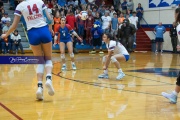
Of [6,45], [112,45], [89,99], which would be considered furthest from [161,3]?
[89,99]

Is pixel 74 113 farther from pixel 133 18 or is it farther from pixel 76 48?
pixel 133 18

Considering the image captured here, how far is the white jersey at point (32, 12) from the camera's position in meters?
6.04

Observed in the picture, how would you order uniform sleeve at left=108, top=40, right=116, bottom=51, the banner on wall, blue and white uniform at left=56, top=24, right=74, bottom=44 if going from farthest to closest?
the banner on wall
blue and white uniform at left=56, top=24, right=74, bottom=44
uniform sleeve at left=108, top=40, right=116, bottom=51

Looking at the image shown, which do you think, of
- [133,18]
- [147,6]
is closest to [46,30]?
[133,18]

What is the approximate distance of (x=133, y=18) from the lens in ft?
72.7

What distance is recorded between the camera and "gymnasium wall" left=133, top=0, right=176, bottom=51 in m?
22.2

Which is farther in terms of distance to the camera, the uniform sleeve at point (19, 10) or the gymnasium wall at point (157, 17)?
the gymnasium wall at point (157, 17)

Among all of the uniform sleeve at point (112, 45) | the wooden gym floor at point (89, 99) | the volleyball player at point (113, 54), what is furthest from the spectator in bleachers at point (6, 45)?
the uniform sleeve at point (112, 45)

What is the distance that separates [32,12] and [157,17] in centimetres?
1822

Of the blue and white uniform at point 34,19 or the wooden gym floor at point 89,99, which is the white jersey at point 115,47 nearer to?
the wooden gym floor at point 89,99

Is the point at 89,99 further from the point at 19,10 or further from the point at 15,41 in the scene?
the point at 15,41

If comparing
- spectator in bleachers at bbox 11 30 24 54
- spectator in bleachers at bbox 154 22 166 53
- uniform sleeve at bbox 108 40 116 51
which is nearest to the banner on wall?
spectator in bleachers at bbox 154 22 166 53

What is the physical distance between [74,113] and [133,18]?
17.6 metres

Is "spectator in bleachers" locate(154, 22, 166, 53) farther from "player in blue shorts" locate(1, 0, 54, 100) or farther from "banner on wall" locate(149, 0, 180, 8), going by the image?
"player in blue shorts" locate(1, 0, 54, 100)
